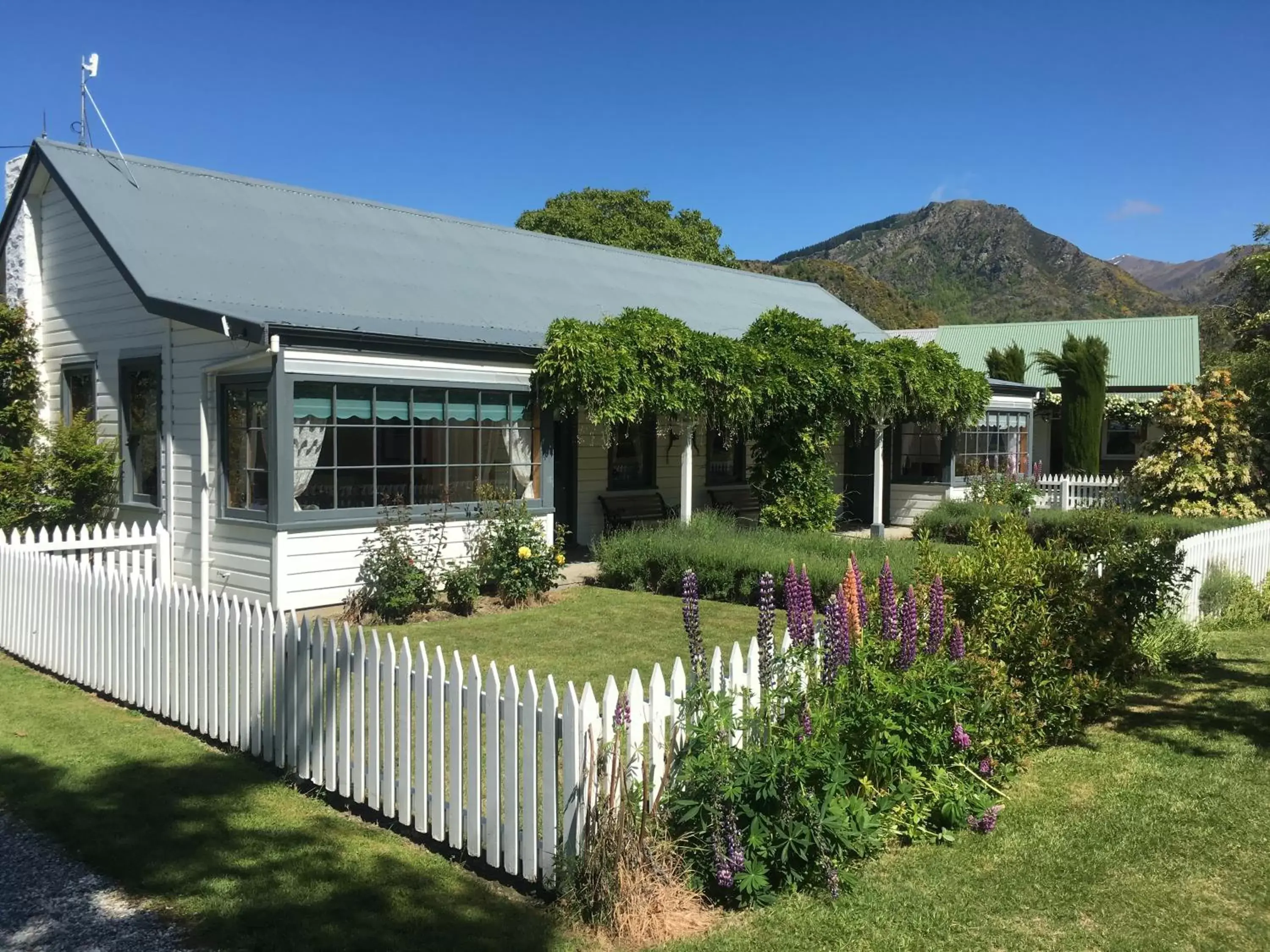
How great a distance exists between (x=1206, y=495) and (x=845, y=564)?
10.3m

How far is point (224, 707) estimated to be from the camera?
6.01m

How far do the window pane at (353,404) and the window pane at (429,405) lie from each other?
663mm

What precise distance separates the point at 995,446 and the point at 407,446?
15.3m

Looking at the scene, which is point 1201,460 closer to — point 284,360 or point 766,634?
point 284,360

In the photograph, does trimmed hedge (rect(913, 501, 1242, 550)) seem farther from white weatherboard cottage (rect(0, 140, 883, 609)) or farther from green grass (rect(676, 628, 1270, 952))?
white weatherboard cottage (rect(0, 140, 883, 609))

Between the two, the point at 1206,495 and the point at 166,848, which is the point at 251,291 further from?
the point at 1206,495

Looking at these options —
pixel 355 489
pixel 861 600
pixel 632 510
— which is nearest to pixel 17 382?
pixel 355 489

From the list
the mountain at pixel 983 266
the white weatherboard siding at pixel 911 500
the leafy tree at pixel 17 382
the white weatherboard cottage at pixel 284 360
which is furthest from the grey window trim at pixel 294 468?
the mountain at pixel 983 266

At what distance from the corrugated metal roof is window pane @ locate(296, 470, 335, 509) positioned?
23.7 meters

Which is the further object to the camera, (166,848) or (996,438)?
(996,438)

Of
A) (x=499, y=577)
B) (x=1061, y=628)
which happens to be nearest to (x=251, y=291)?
(x=499, y=577)

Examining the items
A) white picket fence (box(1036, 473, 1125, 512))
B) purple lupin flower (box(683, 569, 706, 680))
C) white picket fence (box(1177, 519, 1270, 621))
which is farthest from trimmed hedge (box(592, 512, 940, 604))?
white picket fence (box(1036, 473, 1125, 512))

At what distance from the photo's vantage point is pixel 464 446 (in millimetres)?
11945

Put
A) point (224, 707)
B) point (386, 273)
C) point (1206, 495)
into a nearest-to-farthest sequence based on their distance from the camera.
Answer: point (224, 707) < point (386, 273) < point (1206, 495)
